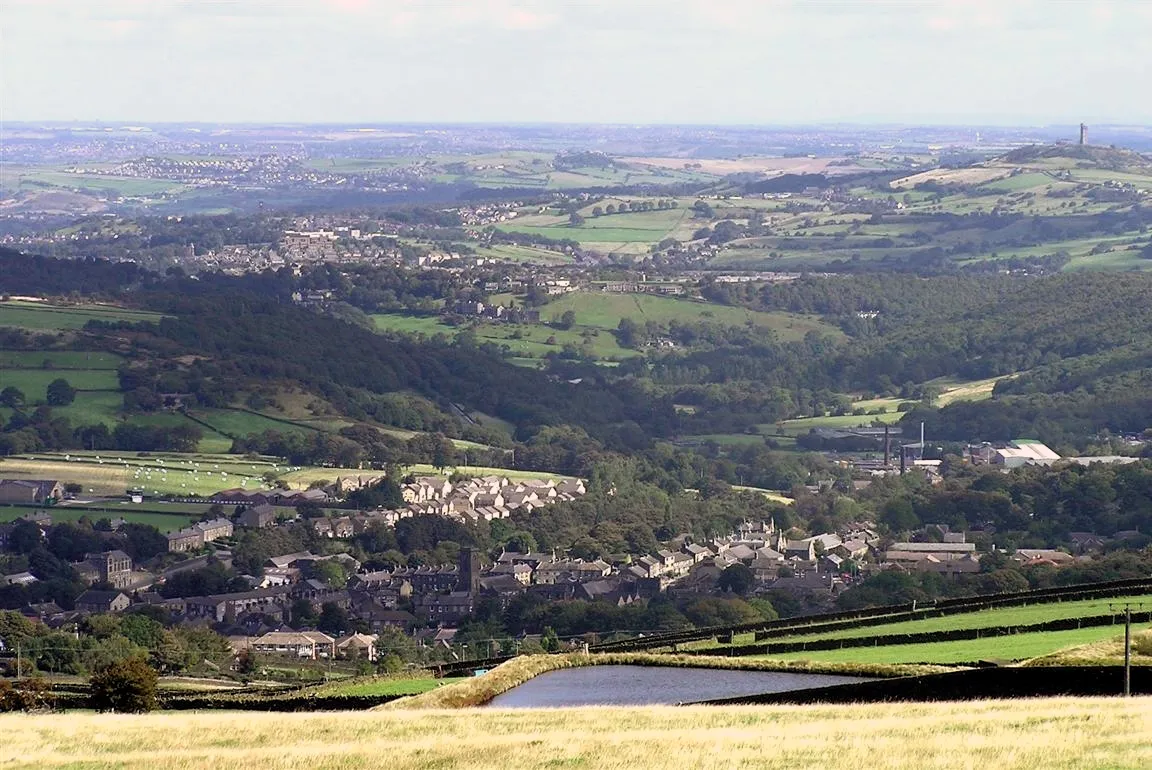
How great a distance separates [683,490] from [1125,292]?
62133 mm

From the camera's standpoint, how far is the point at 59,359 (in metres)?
116

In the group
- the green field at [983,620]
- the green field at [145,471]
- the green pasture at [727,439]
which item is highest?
the green field at [983,620]

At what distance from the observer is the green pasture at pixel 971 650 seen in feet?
107

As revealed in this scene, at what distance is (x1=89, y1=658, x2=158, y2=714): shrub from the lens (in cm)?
3309

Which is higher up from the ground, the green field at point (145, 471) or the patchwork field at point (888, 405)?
the green field at point (145, 471)

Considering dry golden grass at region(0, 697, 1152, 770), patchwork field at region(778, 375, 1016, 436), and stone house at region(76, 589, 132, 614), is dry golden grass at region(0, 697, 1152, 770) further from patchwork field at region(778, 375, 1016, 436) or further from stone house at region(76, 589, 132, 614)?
patchwork field at region(778, 375, 1016, 436)

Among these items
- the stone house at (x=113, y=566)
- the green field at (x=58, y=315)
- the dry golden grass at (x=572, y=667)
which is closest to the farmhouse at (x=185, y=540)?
the stone house at (x=113, y=566)

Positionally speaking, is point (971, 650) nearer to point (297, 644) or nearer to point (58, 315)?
point (297, 644)

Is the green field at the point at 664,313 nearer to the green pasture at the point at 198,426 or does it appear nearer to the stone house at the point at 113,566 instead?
the green pasture at the point at 198,426

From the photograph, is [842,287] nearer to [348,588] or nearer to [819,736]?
[348,588]

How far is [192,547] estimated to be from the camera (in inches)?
3246

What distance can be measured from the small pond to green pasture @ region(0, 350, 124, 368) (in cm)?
8361

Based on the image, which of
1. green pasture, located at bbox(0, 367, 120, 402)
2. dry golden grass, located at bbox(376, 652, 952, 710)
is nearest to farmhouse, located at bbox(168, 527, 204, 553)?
green pasture, located at bbox(0, 367, 120, 402)

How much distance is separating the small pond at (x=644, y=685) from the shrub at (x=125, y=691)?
6.27 metres
